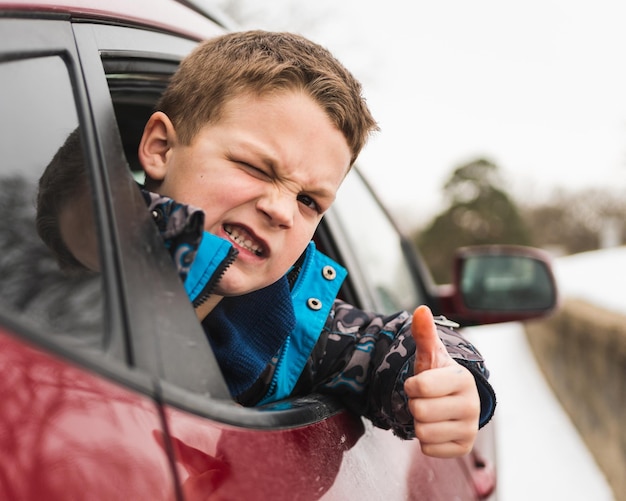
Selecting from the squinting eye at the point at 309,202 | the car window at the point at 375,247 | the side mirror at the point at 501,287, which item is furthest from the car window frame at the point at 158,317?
the side mirror at the point at 501,287

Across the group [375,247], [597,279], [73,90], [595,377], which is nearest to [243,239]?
[73,90]

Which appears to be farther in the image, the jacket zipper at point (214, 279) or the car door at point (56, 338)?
the jacket zipper at point (214, 279)

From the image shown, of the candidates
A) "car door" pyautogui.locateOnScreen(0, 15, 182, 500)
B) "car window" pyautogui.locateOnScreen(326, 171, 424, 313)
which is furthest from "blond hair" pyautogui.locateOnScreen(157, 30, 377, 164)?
"car window" pyautogui.locateOnScreen(326, 171, 424, 313)

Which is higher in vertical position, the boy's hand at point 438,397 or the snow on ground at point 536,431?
the boy's hand at point 438,397

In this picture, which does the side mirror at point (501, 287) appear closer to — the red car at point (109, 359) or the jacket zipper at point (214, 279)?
the red car at point (109, 359)

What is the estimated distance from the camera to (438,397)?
4.19ft

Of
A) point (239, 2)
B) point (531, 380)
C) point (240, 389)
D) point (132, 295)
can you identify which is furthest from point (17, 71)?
point (239, 2)

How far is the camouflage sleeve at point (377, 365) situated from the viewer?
1451 millimetres

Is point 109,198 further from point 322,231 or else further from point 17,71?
point 322,231

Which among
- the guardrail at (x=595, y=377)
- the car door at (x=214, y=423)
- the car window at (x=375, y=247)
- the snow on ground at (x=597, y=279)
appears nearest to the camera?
the car door at (x=214, y=423)

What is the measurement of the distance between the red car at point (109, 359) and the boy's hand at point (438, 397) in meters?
0.13

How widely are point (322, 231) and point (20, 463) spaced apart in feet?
4.94

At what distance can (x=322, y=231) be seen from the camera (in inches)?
84.6

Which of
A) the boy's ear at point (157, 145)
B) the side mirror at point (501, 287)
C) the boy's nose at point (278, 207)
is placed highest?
the boy's ear at point (157, 145)
